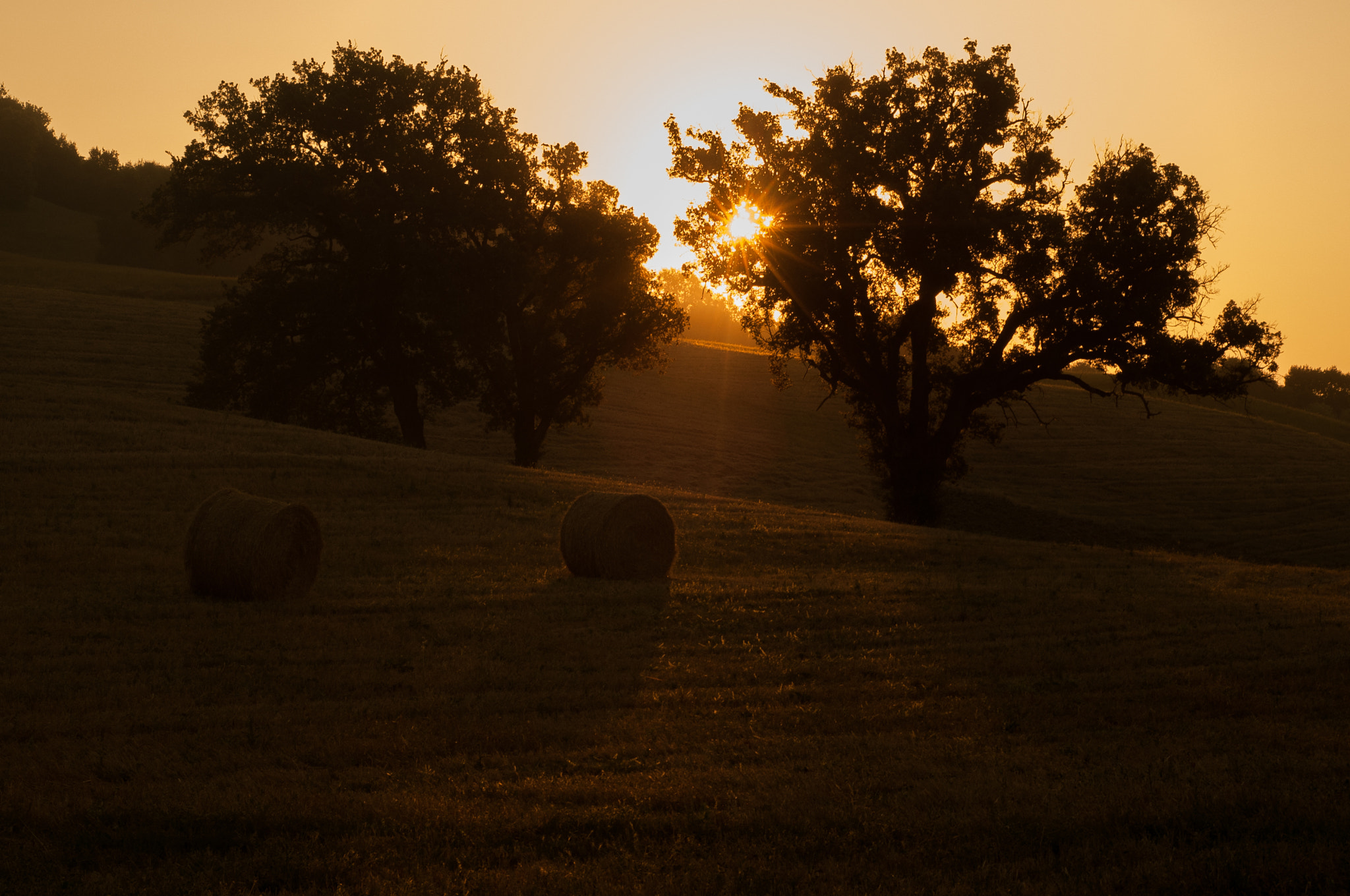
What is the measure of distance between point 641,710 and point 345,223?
2934 cm

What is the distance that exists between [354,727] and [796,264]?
71.8 ft

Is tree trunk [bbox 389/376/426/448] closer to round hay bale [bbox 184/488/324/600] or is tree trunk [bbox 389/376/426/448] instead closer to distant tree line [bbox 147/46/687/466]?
distant tree line [bbox 147/46/687/466]

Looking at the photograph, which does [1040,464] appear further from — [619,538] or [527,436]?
[619,538]

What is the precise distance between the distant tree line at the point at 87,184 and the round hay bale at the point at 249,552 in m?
82.9

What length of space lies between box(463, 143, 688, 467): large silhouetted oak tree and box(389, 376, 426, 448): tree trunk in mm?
2238

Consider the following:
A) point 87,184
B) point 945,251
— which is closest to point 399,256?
point 945,251

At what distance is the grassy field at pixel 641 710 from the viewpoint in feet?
20.7

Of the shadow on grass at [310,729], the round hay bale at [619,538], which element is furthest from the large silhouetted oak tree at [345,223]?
the shadow on grass at [310,729]

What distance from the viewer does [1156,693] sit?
1046 centimetres

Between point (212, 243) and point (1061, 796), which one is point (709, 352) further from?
point (1061, 796)

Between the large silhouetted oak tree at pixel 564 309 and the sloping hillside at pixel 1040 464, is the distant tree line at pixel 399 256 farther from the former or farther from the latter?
the sloping hillside at pixel 1040 464

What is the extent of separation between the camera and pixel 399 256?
34.5 m

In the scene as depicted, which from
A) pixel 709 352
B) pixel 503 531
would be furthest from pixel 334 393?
pixel 709 352

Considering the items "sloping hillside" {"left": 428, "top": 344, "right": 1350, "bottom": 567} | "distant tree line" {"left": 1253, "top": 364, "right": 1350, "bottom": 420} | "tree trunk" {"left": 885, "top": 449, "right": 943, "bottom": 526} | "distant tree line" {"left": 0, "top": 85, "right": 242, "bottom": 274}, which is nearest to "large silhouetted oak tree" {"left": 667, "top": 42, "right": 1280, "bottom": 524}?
"tree trunk" {"left": 885, "top": 449, "right": 943, "bottom": 526}
